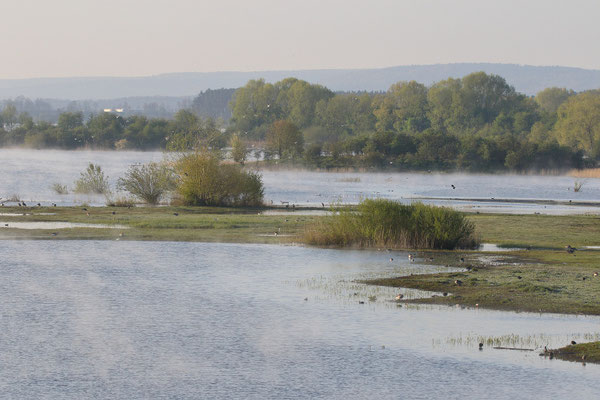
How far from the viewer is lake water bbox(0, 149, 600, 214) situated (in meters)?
64.2

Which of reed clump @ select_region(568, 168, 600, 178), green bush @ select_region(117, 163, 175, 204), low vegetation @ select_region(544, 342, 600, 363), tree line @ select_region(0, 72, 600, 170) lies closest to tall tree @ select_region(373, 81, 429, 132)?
tree line @ select_region(0, 72, 600, 170)

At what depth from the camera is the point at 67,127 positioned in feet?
601

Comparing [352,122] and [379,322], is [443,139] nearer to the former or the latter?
[352,122]

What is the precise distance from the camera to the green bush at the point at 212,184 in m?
57.0

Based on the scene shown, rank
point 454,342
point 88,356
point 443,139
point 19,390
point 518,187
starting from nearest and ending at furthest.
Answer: point 19,390 < point 88,356 < point 454,342 < point 518,187 < point 443,139

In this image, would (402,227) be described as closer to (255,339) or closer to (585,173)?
(255,339)

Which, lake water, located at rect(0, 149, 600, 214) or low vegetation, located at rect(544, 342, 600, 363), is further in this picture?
lake water, located at rect(0, 149, 600, 214)

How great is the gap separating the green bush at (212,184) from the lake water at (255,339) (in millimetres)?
26682

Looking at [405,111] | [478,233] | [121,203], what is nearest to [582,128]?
[405,111]

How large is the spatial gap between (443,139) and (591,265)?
102 metres

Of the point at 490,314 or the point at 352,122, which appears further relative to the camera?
the point at 352,122

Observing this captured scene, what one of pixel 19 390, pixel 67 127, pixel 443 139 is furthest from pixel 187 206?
pixel 67 127

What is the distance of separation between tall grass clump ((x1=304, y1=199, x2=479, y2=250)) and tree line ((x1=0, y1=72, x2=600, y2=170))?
264 ft

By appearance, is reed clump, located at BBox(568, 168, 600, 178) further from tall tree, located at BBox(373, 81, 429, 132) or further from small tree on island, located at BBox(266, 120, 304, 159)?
tall tree, located at BBox(373, 81, 429, 132)
